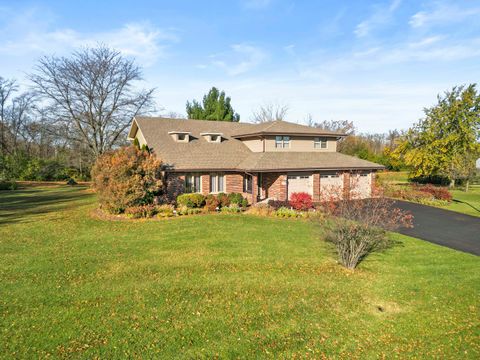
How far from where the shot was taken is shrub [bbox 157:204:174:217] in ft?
57.5

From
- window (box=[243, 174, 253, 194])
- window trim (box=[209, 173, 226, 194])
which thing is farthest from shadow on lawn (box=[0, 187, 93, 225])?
window (box=[243, 174, 253, 194])

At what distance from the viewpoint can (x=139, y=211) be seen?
17.2 meters

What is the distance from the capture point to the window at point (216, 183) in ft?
73.2

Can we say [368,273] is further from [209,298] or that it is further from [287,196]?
[287,196]

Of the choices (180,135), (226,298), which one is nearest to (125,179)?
(180,135)

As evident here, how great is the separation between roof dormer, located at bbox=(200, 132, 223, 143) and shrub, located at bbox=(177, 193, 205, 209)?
698 centimetres

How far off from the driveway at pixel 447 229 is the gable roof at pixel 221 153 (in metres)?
6.57

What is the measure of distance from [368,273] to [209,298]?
574cm

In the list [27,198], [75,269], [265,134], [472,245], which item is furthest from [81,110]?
[472,245]

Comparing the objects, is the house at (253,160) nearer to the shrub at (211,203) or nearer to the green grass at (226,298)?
the shrub at (211,203)

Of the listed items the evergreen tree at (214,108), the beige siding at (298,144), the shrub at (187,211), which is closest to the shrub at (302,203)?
the beige siding at (298,144)

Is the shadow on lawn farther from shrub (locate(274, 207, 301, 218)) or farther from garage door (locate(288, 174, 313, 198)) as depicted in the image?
garage door (locate(288, 174, 313, 198))

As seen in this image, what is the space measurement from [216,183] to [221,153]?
269 cm

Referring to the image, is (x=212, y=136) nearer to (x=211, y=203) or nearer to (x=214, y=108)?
(x=211, y=203)
